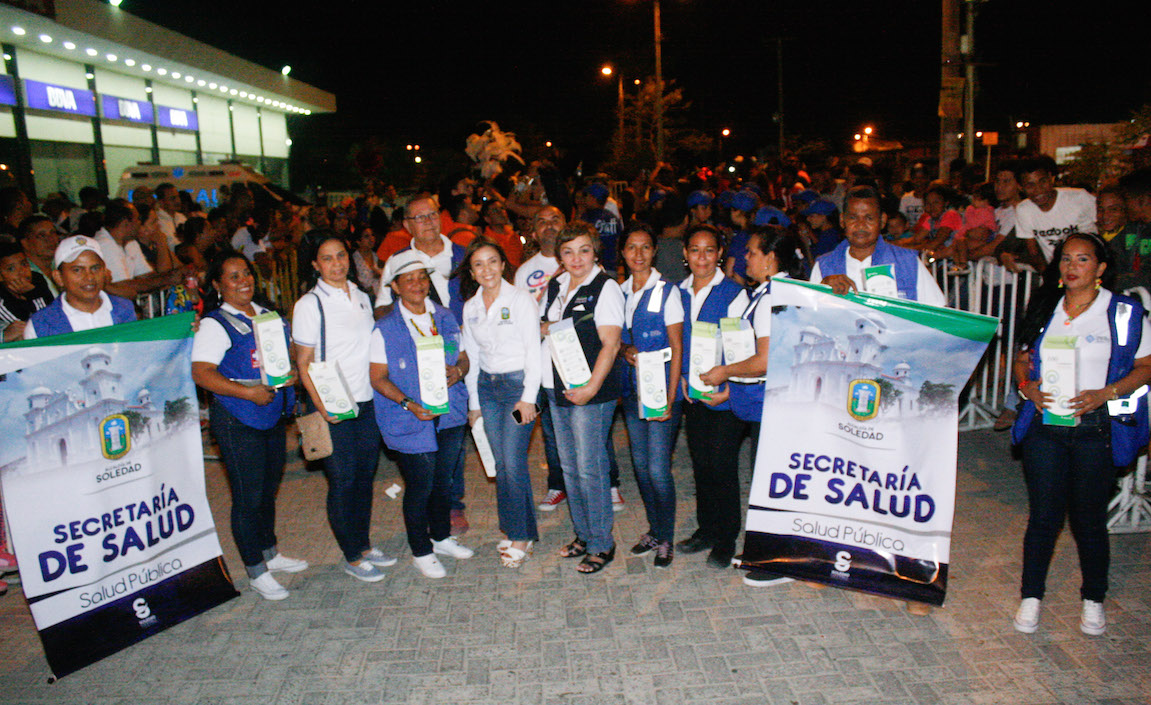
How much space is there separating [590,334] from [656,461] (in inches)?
35.9

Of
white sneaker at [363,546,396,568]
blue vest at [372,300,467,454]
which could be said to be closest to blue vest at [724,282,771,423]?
blue vest at [372,300,467,454]

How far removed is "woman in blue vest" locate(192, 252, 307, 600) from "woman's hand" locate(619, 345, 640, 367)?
198cm

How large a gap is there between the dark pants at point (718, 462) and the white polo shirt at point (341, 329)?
1974 millimetres

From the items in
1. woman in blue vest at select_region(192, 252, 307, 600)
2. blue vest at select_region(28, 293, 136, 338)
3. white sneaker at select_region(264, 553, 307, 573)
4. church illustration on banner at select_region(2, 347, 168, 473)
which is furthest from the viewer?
white sneaker at select_region(264, 553, 307, 573)

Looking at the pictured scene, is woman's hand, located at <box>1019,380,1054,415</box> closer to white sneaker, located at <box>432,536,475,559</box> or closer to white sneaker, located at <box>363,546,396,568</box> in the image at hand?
white sneaker, located at <box>432,536,475,559</box>

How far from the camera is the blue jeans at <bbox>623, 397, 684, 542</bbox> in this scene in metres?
4.88

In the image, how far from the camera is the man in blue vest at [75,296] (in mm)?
4363

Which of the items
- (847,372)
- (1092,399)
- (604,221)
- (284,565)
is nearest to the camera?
(1092,399)

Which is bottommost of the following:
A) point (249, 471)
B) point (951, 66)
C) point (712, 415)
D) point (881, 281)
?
point (249, 471)

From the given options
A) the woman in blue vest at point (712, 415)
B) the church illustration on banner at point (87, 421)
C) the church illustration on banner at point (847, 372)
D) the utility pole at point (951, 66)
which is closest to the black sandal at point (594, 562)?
the woman in blue vest at point (712, 415)

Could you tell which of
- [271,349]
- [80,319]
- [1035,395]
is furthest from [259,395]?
[1035,395]

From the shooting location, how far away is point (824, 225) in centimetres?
860

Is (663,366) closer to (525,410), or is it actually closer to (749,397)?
(749,397)

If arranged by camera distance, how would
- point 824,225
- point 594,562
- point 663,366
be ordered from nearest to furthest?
point 663,366
point 594,562
point 824,225
